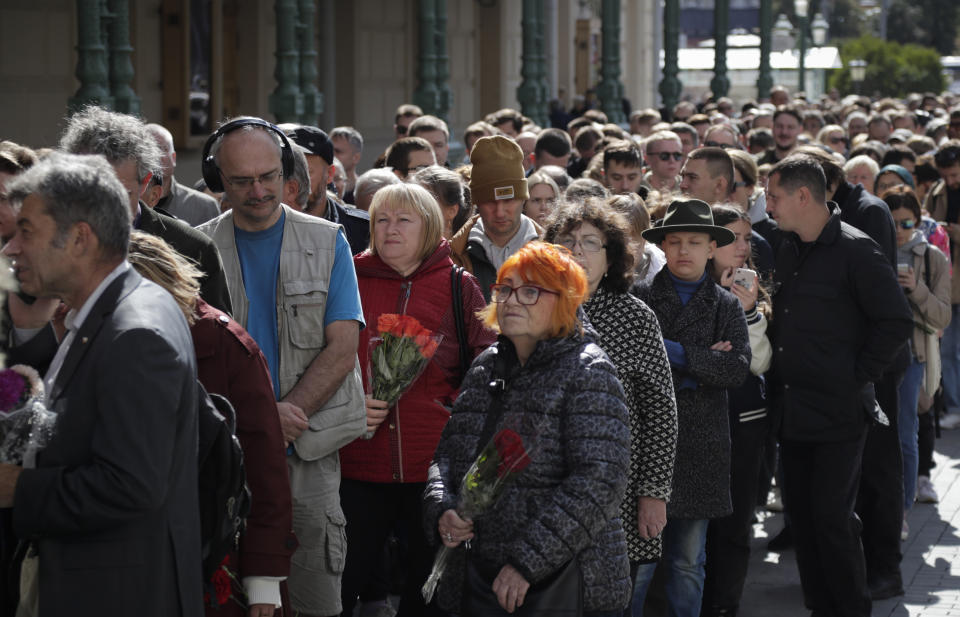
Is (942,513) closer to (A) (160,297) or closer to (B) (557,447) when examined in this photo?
(B) (557,447)

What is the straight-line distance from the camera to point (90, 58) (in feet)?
33.1

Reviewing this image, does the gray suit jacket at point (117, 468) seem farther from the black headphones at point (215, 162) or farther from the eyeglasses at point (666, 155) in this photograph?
the eyeglasses at point (666, 155)

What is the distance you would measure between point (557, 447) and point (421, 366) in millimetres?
1027

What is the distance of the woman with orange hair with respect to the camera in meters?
4.00

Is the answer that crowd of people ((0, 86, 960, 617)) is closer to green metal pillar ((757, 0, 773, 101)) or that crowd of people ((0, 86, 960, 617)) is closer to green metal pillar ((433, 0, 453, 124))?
green metal pillar ((433, 0, 453, 124))

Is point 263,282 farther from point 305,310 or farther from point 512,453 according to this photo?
point 512,453

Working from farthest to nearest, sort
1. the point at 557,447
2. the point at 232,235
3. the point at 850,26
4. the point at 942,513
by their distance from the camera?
the point at 850,26 → the point at 942,513 → the point at 232,235 → the point at 557,447

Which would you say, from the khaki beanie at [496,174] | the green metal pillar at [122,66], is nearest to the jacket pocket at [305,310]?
the khaki beanie at [496,174]

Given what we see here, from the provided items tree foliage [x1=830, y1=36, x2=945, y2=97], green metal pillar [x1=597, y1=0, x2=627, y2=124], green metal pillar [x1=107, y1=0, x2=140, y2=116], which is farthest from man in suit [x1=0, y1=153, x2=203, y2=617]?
tree foliage [x1=830, y1=36, x2=945, y2=97]

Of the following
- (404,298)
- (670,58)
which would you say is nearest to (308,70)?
(404,298)

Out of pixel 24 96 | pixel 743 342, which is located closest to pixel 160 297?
pixel 743 342

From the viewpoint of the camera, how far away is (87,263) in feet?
10.6

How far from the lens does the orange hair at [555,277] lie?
420 cm

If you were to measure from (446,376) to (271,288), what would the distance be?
88cm
